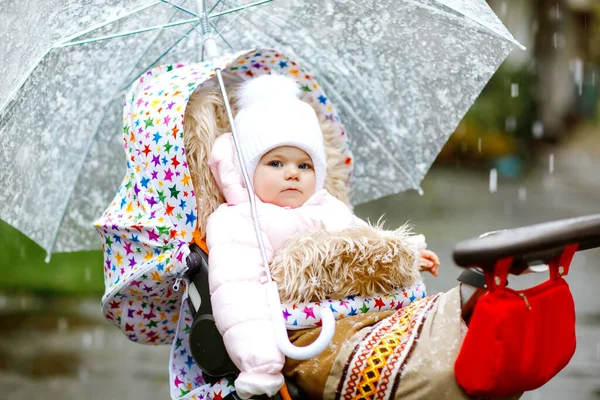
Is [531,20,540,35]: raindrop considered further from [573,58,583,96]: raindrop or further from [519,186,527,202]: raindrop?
[519,186,527,202]: raindrop

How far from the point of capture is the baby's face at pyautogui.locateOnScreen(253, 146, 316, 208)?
8.10 feet

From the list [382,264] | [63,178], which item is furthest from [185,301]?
[63,178]

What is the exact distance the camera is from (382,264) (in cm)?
223

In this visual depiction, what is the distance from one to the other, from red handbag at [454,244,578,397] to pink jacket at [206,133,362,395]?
0.49m

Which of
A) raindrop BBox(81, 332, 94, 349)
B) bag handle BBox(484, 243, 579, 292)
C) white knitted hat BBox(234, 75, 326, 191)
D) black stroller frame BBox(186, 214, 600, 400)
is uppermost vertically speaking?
white knitted hat BBox(234, 75, 326, 191)

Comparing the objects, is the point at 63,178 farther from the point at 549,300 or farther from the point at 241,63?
the point at 549,300

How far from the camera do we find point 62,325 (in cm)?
571

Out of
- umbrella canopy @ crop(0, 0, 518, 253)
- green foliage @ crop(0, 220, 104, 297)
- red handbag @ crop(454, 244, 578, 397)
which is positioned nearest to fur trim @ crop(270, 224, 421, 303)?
red handbag @ crop(454, 244, 578, 397)

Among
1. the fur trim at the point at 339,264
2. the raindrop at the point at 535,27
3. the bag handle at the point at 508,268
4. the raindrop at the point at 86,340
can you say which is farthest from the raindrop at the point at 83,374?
the raindrop at the point at 535,27

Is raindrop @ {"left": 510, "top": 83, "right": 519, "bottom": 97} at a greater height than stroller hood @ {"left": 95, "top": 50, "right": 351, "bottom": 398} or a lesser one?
greater

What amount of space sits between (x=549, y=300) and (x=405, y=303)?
57cm

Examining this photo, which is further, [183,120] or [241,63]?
[241,63]

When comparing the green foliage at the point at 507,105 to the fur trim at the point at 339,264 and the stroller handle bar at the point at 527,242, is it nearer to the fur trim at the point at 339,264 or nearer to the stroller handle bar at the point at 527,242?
the fur trim at the point at 339,264

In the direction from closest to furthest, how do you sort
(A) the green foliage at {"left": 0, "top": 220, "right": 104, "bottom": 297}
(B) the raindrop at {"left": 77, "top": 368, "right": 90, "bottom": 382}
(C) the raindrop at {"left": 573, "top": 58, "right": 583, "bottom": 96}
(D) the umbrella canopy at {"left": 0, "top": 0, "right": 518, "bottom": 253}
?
(D) the umbrella canopy at {"left": 0, "top": 0, "right": 518, "bottom": 253}
(B) the raindrop at {"left": 77, "top": 368, "right": 90, "bottom": 382}
(A) the green foliage at {"left": 0, "top": 220, "right": 104, "bottom": 297}
(C) the raindrop at {"left": 573, "top": 58, "right": 583, "bottom": 96}
